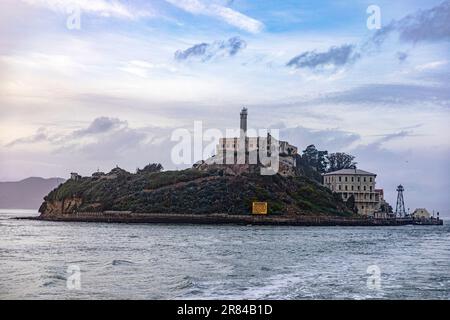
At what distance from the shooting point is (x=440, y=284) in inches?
758

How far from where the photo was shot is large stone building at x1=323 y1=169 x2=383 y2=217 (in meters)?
102

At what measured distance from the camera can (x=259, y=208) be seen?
82250mm

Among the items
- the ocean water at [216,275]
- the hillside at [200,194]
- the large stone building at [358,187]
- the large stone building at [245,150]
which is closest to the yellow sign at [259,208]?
A: the hillside at [200,194]

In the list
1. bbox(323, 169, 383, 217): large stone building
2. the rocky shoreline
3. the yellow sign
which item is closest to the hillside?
the yellow sign

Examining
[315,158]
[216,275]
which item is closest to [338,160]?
[315,158]

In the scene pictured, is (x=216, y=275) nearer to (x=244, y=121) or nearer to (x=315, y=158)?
(x=244, y=121)

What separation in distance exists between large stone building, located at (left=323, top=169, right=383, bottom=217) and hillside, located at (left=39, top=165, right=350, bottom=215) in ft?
22.0

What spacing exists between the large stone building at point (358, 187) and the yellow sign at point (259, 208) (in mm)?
23166

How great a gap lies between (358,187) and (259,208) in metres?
26.6

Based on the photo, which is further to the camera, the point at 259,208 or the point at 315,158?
the point at 315,158

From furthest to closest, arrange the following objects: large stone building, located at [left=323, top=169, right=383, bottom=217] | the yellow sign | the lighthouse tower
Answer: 1. large stone building, located at [left=323, top=169, right=383, bottom=217]
2. the lighthouse tower
3. the yellow sign

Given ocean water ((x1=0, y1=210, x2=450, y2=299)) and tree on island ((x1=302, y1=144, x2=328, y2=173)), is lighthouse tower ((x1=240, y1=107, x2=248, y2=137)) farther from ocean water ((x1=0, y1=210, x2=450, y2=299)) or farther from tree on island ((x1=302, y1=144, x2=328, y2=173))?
ocean water ((x1=0, y1=210, x2=450, y2=299))

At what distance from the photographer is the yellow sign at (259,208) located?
81.7 m
